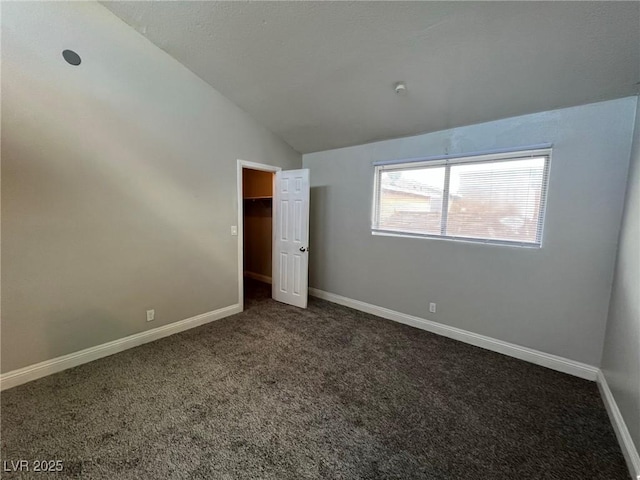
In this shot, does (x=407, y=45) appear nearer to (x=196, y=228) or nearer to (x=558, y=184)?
(x=558, y=184)

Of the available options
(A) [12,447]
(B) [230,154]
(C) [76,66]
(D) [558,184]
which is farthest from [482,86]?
(A) [12,447]

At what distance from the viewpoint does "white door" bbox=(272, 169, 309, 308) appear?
387cm

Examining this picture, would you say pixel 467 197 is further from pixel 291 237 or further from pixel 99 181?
pixel 99 181

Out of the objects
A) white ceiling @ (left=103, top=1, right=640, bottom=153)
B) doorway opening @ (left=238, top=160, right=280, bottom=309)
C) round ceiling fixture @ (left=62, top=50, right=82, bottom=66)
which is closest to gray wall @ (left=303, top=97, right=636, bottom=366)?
white ceiling @ (left=103, top=1, right=640, bottom=153)

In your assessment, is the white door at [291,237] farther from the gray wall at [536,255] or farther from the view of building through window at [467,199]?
the view of building through window at [467,199]

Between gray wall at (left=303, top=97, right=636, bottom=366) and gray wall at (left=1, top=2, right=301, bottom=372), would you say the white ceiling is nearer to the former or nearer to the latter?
gray wall at (left=303, top=97, right=636, bottom=366)

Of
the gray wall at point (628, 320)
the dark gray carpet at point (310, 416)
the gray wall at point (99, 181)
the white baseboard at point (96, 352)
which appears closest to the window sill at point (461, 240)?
the gray wall at point (628, 320)

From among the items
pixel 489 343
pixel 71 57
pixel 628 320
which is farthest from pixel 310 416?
pixel 71 57

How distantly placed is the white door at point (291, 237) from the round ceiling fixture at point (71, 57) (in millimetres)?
2365

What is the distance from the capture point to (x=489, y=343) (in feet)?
9.36

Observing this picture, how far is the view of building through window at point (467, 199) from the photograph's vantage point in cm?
261

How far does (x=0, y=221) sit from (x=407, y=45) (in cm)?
343

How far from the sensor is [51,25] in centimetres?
214

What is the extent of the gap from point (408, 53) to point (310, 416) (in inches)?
115
